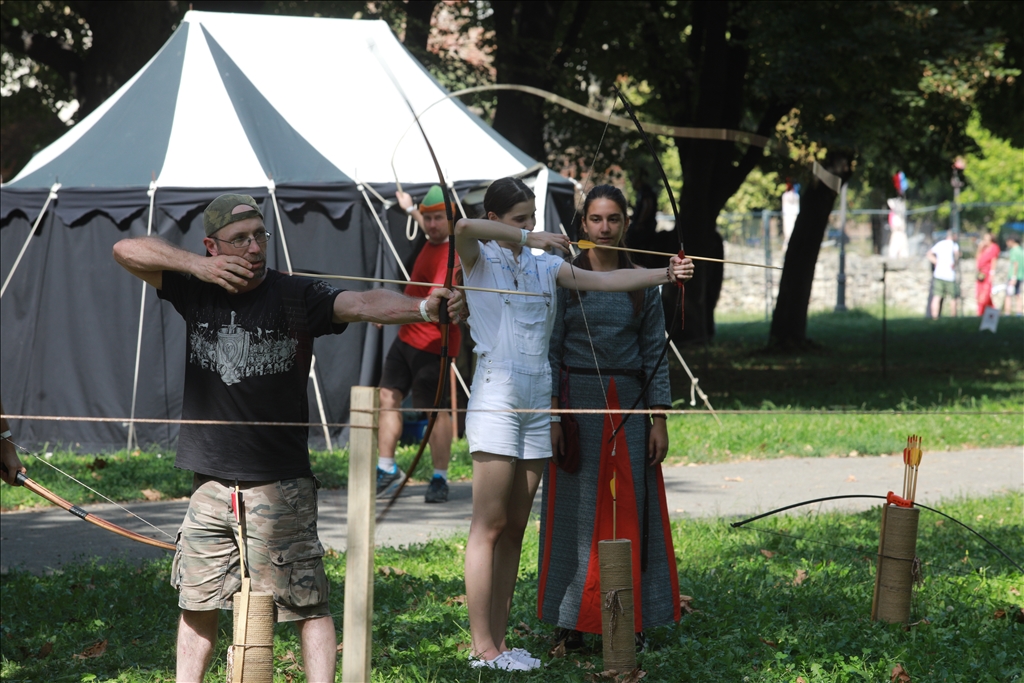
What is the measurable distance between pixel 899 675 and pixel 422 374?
3.88 metres

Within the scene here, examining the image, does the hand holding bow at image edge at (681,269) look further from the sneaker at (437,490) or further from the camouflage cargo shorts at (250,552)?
the sneaker at (437,490)

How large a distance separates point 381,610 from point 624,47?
45.2ft

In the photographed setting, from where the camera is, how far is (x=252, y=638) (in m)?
3.07

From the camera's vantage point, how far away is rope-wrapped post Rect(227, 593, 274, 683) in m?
3.06

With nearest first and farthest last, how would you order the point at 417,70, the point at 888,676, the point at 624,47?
the point at 888,676, the point at 417,70, the point at 624,47

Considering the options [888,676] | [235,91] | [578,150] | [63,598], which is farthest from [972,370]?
[63,598]

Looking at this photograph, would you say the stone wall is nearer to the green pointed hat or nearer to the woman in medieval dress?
the green pointed hat

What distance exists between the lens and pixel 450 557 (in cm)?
575

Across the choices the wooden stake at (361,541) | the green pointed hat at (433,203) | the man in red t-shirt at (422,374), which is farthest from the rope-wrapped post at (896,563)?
the green pointed hat at (433,203)

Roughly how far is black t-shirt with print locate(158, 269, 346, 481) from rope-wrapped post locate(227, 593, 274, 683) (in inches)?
14.2

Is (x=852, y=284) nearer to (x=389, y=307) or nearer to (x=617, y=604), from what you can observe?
(x=617, y=604)

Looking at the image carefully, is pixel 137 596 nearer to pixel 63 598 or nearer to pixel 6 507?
pixel 63 598

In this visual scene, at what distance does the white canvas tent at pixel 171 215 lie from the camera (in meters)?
8.94

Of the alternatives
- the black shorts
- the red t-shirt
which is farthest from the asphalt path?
the red t-shirt
